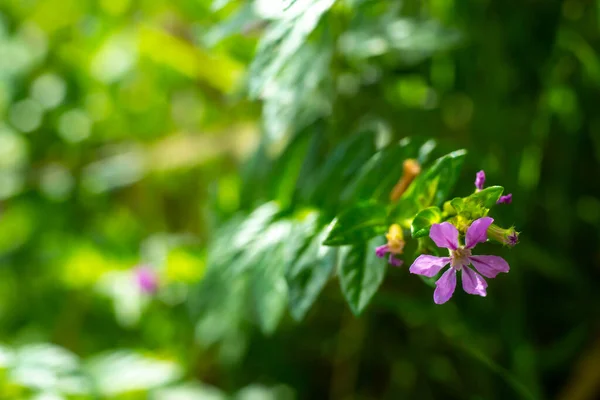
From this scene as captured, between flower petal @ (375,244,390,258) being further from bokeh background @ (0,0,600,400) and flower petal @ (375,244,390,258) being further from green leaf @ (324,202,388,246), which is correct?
bokeh background @ (0,0,600,400)

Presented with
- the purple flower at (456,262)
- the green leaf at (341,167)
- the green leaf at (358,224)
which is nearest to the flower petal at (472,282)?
the purple flower at (456,262)

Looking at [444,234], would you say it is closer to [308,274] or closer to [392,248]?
[392,248]

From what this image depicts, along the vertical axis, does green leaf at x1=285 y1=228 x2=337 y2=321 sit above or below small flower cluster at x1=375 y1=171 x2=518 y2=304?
above

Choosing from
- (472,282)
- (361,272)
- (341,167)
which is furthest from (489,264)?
(341,167)

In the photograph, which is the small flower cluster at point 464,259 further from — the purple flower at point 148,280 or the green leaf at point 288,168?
the purple flower at point 148,280

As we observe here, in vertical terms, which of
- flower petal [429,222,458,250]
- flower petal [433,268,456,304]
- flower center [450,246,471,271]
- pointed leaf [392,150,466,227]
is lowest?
flower petal [433,268,456,304]

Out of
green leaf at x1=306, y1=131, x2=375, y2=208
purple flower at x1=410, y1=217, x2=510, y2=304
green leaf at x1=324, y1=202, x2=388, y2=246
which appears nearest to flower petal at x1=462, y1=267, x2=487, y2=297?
purple flower at x1=410, y1=217, x2=510, y2=304
